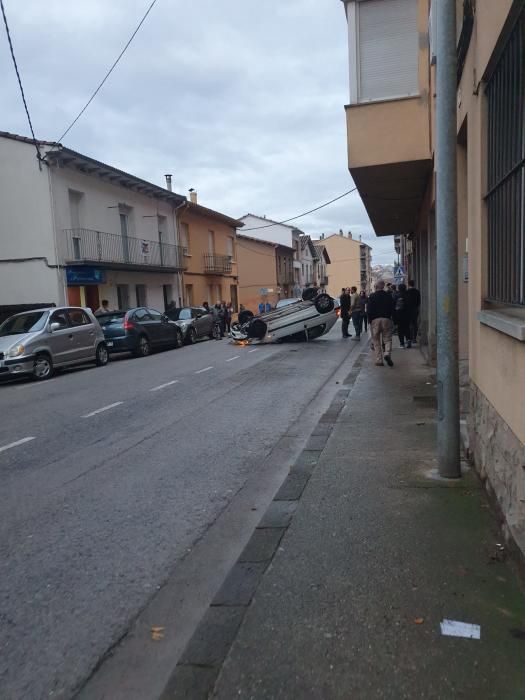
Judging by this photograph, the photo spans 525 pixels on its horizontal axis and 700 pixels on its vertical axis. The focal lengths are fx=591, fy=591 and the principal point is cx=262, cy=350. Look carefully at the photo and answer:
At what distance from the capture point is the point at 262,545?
12.6 feet

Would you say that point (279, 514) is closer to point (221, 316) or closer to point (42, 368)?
point (42, 368)

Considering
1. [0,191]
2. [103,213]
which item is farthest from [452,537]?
[103,213]

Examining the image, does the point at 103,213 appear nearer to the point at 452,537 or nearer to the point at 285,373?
the point at 285,373

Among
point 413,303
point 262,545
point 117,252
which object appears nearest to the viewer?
point 262,545

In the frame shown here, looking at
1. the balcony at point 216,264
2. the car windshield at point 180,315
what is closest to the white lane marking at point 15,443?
the car windshield at point 180,315

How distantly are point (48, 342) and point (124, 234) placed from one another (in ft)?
44.8

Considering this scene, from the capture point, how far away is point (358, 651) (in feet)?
8.59

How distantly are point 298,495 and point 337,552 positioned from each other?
1.12m

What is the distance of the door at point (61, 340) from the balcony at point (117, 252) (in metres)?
7.36

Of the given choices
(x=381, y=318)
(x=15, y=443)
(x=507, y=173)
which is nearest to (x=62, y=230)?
(x=381, y=318)

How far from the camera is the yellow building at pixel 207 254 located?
108ft

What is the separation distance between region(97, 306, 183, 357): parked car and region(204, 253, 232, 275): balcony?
15.3 meters

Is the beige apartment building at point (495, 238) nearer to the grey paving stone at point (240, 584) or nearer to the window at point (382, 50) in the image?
the grey paving stone at point (240, 584)

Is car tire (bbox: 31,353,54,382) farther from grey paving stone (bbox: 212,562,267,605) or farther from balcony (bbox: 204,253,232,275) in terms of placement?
balcony (bbox: 204,253,232,275)
